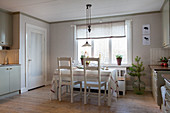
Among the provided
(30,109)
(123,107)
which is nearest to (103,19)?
(123,107)

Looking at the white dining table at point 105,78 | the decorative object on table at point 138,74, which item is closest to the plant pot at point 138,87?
the decorative object on table at point 138,74

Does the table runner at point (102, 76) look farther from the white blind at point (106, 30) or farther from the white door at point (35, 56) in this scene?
the white blind at point (106, 30)

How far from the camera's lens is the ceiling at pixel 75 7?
12.3 feet

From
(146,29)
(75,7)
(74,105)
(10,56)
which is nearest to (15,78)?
(10,56)

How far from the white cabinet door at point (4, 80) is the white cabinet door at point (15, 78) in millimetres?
135

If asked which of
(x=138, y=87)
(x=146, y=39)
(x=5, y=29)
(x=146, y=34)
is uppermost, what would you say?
(x=5, y=29)

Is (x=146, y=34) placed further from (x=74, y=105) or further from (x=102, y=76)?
(x=74, y=105)

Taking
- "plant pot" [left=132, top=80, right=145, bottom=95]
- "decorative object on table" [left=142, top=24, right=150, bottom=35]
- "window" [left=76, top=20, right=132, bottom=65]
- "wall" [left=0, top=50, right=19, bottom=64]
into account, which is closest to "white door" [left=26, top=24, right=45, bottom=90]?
"wall" [left=0, top=50, right=19, bottom=64]

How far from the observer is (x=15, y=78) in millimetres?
4203

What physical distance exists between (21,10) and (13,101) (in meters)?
2.59

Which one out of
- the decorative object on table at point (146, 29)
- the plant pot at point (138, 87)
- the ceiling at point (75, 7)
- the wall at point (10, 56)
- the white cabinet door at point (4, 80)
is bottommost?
the plant pot at point (138, 87)

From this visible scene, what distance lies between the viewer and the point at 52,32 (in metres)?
5.84

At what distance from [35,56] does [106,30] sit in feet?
8.68

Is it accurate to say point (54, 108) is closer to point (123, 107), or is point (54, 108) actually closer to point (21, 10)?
point (123, 107)
